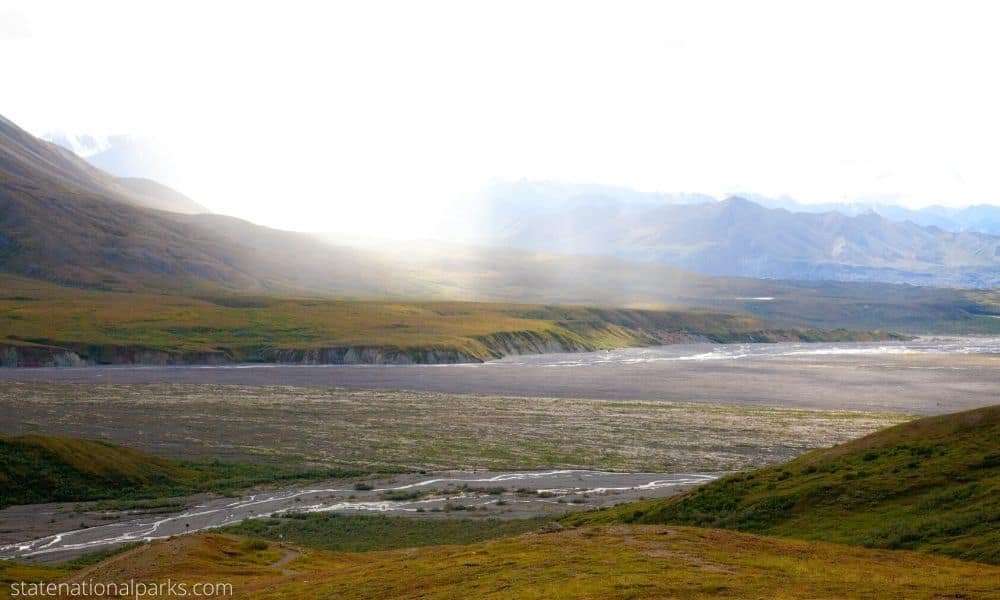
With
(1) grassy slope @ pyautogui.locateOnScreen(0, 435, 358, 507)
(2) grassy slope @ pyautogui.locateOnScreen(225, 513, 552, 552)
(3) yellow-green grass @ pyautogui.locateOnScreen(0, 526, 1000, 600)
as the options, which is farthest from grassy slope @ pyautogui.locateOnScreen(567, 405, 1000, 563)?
(1) grassy slope @ pyautogui.locateOnScreen(0, 435, 358, 507)

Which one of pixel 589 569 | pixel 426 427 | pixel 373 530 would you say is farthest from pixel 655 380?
pixel 589 569

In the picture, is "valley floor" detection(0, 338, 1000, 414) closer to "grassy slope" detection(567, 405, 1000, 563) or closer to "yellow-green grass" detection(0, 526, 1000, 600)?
"grassy slope" detection(567, 405, 1000, 563)

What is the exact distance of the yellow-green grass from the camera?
2639 cm

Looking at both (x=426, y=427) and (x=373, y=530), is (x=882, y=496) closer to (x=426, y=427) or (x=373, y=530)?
(x=373, y=530)

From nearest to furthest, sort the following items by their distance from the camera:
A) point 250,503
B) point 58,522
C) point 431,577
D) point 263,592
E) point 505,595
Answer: point 505,595, point 431,577, point 263,592, point 58,522, point 250,503

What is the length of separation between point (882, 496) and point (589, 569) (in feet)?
56.9

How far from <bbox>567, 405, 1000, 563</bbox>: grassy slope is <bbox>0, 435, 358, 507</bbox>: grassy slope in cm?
3078

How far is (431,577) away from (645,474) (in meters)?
43.4

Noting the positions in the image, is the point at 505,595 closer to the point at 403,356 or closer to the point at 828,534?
the point at 828,534

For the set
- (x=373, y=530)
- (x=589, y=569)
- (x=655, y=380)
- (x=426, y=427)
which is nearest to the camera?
(x=589, y=569)

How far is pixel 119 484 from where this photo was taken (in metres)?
67.4

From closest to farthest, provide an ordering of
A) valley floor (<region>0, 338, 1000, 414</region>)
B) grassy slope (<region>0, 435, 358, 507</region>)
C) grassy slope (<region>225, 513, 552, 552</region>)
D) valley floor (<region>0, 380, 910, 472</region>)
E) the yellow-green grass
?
1. the yellow-green grass
2. grassy slope (<region>225, 513, 552, 552</region>)
3. grassy slope (<region>0, 435, 358, 507</region>)
4. valley floor (<region>0, 380, 910, 472</region>)
5. valley floor (<region>0, 338, 1000, 414</region>)

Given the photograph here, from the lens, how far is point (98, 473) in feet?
221

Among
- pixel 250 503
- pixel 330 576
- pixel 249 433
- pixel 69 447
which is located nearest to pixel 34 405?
pixel 249 433
